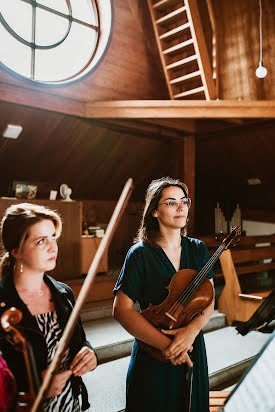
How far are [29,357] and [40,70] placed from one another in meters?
5.07

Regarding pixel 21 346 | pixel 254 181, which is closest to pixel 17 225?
pixel 21 346

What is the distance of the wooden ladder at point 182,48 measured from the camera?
4895 mm

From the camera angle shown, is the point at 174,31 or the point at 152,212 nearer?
the point at 152,212

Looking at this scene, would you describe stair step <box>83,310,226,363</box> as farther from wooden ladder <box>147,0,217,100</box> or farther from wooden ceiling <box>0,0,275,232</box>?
wooden ladder <box>147,0,217,100</box>

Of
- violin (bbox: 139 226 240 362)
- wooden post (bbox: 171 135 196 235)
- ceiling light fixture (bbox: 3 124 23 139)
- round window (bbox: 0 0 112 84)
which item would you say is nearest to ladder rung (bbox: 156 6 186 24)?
round window (bbox: 0 0 112 84)

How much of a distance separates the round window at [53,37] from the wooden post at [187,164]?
2.11 metres

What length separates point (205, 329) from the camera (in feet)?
14.0

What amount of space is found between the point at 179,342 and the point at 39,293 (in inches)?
24.6

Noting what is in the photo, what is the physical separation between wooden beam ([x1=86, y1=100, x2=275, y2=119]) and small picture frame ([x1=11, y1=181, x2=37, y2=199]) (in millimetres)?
1356

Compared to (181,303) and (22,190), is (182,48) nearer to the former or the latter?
(22,190)

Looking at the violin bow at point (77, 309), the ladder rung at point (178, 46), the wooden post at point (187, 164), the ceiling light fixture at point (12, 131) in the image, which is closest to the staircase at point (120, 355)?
the violin bow at point (77, 309)

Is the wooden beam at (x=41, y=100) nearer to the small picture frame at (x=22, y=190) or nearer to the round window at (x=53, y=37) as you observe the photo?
the round window at (x=53, y=37)

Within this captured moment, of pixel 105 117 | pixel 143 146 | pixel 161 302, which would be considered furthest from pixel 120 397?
pixel 143 146

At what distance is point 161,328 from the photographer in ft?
4.93
